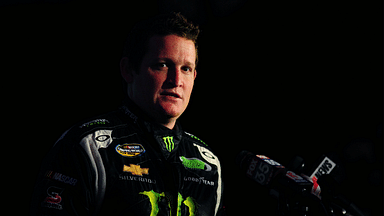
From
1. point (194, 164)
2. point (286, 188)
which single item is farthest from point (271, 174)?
point (194, 164)

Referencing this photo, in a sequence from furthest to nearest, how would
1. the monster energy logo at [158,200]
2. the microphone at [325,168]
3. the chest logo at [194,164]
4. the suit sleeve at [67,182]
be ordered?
the chest logo at [194,164], the microphone at [325,168], the monster energy logo at [158,200], the suit sleeve at [67,182]

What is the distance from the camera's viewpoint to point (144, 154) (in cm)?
146

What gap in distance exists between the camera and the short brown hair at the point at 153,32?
160 cm

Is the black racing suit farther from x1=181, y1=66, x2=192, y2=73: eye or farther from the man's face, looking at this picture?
x1=181, y1=66, x2=192, y2=73: eye

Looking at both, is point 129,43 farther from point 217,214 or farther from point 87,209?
point 217,214

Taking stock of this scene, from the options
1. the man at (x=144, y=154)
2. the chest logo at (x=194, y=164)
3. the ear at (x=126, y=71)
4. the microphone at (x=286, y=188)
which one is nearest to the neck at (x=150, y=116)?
the man at (x=144, y=154)

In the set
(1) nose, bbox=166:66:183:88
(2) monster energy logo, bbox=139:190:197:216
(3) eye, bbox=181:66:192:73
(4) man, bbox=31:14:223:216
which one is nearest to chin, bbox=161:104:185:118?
(4) man, bbox=31:14:223:216

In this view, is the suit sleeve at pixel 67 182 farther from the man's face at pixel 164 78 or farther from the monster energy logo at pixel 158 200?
the man's face at pixel 164 78

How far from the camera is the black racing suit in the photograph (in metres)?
1.20

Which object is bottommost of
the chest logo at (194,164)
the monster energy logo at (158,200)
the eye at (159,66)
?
the monster energy logo at (158,200)

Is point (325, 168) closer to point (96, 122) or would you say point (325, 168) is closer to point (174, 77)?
point (174, 77)

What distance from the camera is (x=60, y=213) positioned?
1.15m

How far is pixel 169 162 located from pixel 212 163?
1.08 feet

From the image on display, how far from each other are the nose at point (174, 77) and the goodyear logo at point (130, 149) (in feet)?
1.11
